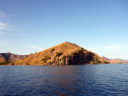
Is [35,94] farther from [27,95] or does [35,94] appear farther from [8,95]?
[8,95]

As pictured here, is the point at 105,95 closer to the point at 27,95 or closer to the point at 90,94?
the point at 90,94

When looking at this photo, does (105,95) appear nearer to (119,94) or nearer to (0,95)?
(119,94)

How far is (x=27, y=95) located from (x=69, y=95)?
11098 millimetres

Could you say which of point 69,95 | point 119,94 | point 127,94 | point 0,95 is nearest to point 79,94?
point 69,95

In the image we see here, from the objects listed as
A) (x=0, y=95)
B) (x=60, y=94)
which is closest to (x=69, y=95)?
(x=60, y=94)

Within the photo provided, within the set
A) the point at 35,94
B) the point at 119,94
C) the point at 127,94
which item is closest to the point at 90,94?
the point at 119,94

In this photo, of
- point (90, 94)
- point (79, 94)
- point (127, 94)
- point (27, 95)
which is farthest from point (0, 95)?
point (127, 94)

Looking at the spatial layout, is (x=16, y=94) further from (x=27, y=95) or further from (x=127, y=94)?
(x=127, y=94)

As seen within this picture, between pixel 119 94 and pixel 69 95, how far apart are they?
1361 cm

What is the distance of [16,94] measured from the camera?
30.6m

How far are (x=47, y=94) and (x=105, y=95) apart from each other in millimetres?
15275

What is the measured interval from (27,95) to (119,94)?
2463 cm

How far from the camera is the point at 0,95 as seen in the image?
29641 millimetres

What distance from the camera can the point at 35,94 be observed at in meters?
30.2
